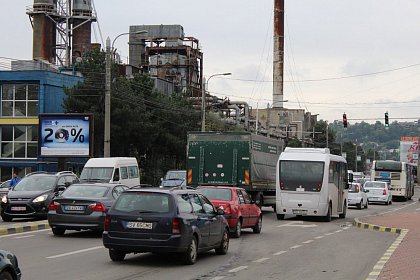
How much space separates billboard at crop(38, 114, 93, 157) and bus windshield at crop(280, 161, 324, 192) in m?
15.9

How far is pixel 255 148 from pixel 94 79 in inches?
996

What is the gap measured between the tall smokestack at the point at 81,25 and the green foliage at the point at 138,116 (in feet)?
64.9

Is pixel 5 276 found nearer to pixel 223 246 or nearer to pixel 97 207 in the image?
pixel 223 246

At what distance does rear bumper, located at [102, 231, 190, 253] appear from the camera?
1310 cm

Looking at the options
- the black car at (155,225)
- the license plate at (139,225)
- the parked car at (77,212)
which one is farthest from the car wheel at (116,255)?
the parked car at (77,212)

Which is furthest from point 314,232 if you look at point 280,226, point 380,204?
point 380,204

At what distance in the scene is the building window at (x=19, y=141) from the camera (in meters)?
56.8

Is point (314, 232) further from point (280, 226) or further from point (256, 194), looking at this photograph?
point (256, 194)

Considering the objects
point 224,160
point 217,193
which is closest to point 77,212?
point 217,193

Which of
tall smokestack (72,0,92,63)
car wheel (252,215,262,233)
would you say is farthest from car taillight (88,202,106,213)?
tall smokestack (72,0,92,63)

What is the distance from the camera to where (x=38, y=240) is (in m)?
18.1

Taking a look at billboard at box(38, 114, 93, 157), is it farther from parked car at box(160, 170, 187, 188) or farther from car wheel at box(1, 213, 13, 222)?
car wheel at box(1, 213, 13, 222)

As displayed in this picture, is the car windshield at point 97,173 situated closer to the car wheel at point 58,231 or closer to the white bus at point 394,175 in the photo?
→ the car wheel at point 58,231

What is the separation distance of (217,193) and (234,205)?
83 centimetres
